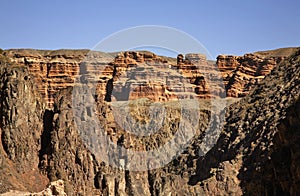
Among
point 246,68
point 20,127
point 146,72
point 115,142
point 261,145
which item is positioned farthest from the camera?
point 146,72

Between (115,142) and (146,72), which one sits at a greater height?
(146,72)

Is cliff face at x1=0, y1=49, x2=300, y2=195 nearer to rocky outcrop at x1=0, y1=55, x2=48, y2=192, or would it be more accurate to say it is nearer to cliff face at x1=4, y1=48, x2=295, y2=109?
Result: rocky outcrop at x1=0, y1=55, x2=48, y2=192

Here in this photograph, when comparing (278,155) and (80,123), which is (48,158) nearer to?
(80,123)

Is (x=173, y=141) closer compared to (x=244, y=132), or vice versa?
(x=244, y=132)

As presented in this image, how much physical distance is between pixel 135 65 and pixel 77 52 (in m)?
18.5

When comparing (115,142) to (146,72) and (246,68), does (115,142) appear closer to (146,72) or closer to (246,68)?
(246,68)

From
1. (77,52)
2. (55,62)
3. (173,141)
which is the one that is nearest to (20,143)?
(173,141)

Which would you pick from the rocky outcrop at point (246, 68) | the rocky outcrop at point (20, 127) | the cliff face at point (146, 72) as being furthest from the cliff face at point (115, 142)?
the cliff face at point (146, 72)

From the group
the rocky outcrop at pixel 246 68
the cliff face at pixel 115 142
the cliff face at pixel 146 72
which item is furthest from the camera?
the cliff face at pixel 146 72

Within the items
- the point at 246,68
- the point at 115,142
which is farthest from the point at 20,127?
the point at 246,68

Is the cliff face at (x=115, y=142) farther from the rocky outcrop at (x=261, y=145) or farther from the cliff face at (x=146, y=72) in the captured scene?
the cliff face at (x=146, y=72)

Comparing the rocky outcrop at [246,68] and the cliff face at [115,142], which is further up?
Answer: the rocky outcrop at [246,68]

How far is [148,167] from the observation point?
56094 mm

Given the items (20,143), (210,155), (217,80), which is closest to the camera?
(20,143)
